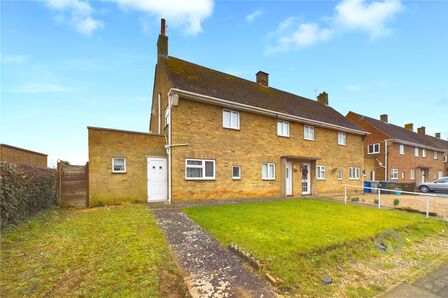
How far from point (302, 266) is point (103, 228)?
224 inches

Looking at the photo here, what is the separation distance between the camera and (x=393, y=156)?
27812 mm

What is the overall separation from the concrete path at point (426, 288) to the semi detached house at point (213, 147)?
933cm

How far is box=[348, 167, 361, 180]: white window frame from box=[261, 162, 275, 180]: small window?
9500 mm

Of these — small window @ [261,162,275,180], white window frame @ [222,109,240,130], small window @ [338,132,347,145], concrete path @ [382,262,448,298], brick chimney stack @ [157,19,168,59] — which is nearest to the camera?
concrete path @ [382,262,448,298]

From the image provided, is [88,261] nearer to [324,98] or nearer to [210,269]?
[210,269]

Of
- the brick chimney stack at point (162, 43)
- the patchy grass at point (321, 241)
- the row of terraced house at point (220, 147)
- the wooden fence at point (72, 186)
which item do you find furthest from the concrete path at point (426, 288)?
the brick chimney stack at point (162, 43)

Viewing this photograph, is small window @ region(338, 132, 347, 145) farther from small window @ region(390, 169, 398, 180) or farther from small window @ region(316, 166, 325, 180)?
small window @ region(390, 169, 398, 180)

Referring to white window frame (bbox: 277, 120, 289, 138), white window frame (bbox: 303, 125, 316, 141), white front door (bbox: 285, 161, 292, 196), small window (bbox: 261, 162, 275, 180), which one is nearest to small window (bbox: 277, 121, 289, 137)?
white window frame (bbox: 277, 120, 289, 138)

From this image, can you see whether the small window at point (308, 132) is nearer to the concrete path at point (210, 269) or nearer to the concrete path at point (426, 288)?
the concrete path at point (426, 288)

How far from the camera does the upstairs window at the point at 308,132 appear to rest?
17373 mm

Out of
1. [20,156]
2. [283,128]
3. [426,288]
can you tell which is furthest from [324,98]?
[20,156]

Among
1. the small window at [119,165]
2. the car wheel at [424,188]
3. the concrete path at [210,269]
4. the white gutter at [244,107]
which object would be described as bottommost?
the car wheel at [424,188]

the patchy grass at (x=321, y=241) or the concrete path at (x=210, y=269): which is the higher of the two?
the concrete path at (x=210, y=269)

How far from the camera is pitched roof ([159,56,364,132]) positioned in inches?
523
